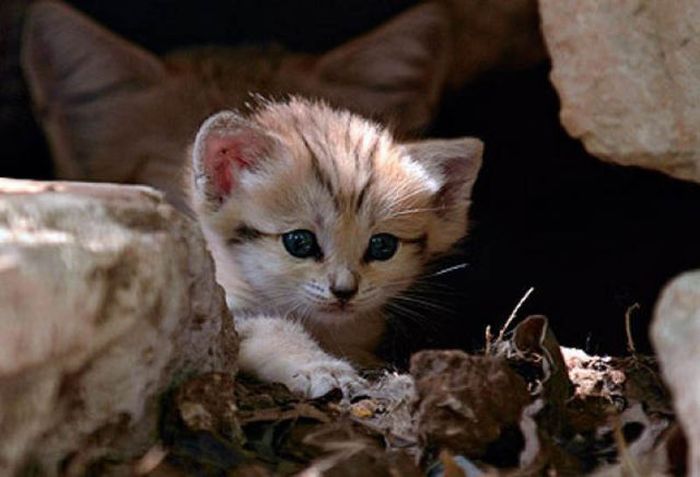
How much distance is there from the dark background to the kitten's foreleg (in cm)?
83

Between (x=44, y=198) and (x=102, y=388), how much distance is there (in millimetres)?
286

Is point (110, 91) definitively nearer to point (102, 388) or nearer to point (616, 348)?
point (616, 348)

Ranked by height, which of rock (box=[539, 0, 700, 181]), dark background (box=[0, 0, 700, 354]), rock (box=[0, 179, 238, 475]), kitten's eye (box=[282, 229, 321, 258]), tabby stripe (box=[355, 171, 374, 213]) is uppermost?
rock (box=[539, 0, 700, 181])

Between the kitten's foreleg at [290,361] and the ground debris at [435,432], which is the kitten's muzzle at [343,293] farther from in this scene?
the ground debris at [435,432]

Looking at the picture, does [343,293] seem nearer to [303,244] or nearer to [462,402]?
[303,244]

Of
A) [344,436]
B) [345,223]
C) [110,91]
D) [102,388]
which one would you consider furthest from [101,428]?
[110,91]

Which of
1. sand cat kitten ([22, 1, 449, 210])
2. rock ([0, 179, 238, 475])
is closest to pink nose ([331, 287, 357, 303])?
rock ([0, 179, 238, 475])

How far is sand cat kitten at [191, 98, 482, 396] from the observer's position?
3.05 metres

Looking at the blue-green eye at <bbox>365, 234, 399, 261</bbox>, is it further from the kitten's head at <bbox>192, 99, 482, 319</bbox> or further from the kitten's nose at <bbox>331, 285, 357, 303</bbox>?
the kitten's nose at <bbox>331, 285, 357, 303</bbox>

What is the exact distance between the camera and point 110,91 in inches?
161

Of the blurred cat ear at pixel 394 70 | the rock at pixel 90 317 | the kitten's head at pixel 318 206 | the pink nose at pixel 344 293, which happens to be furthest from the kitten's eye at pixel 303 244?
the blurred cat ear at pixel 394 70

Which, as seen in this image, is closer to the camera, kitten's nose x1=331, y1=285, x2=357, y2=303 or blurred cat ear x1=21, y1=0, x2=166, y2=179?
kitten's nose x1=331, y1=285, x2=357, y2=303

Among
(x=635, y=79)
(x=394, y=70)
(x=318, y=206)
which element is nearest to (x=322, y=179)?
(x=318, y=206)

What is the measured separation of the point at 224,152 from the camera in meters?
3.13
